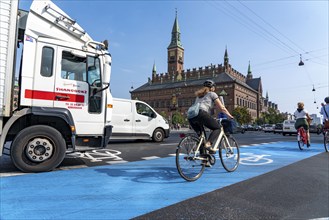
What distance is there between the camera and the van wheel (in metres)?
11.9

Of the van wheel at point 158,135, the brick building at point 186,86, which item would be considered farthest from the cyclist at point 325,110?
the brick building at point 186,86

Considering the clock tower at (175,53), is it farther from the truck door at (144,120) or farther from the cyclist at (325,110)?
the cyclist at (325,110)

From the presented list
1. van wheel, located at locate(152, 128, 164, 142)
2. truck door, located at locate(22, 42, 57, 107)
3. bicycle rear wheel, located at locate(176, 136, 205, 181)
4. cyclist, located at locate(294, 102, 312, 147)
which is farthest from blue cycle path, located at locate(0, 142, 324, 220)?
van wheel, located at locate(152, 128, 164, 142)

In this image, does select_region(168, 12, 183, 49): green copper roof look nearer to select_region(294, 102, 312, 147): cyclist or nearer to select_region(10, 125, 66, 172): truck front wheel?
select_region(294, 102, 312, 147): cyclist

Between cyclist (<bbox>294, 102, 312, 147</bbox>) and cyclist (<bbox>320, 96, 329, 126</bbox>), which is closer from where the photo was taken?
cyclist (<bbox>320, 96, 329, 126</bbox>)

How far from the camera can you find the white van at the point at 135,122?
432 inches

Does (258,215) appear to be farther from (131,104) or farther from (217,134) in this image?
(131,104)

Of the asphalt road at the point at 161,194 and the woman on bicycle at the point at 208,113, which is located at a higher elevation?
the woman on bicycle at the point at 208,113

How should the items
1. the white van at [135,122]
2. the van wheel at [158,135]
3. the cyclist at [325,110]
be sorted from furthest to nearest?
the van wheel at [158,135] → the white van at [135,122] → the cyclist at [325,110]

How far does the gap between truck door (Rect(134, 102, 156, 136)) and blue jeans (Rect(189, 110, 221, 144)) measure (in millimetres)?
7301

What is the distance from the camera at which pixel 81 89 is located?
516 centimetres

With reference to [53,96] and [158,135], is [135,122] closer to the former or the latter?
[158,135]

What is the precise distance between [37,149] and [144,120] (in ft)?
23.8

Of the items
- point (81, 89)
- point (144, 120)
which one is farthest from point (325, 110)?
point (81, 89)
